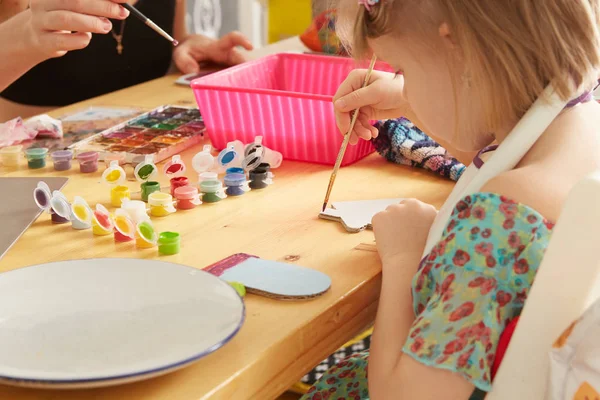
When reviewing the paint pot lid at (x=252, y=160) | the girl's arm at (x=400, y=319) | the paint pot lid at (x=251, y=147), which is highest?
the paint pot lid at (x=251, y=147)

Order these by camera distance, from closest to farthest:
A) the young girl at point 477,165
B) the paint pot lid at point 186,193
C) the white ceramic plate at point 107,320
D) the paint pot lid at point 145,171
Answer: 1. the white ceramic plate at point 107,320
2. the young girl at point 477,165
3. the paint pot lid at point 186,193
4. the paint pot lid at point 145,171

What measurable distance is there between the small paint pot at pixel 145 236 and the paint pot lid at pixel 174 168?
0.86ft

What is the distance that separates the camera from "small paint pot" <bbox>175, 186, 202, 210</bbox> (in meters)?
1.10

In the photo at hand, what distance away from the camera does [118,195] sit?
111 cm

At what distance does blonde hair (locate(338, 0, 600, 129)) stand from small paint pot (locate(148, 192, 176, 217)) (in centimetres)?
43

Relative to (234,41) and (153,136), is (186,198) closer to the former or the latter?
(153,136)

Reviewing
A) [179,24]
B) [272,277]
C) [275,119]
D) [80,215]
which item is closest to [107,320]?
[272,277]

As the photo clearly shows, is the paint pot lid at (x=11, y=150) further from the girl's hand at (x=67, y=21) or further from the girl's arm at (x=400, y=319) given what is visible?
the girl's arm at (x=400, y=319)

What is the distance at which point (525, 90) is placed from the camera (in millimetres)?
840

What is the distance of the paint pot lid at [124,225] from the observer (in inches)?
38.5

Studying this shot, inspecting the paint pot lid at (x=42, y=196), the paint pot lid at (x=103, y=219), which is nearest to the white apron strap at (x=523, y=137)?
the paint pot lid at (x=103, y=219)

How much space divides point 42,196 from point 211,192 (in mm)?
231

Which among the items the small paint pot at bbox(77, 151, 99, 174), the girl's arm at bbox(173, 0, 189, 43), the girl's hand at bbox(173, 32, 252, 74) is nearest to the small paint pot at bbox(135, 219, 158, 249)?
the small paint pot at bbox(77, 151, 99, 174)

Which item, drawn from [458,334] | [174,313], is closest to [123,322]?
[174,313]
